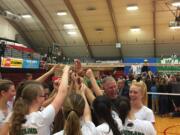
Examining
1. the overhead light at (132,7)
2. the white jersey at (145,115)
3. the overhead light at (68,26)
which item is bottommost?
the white jersey at (145,115)

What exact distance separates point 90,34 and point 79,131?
2025 centimetres

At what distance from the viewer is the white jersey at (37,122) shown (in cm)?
209

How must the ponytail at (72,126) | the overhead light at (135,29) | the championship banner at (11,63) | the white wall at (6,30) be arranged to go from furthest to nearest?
the white wall at (6,30), the overhead light at (135,29), the championship banner at (11,63), the ponytail at (72,126)

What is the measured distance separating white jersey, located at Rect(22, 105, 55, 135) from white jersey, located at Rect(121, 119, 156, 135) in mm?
682

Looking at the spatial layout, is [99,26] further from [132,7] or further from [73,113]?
[73,113]

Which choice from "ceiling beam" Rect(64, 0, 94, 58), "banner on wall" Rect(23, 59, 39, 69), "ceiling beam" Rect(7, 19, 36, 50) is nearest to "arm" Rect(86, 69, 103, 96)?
"banner on wall" Rect(23, 59, 39, 69)

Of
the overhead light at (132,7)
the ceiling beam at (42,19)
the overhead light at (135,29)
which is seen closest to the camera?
the overhead light at (132,7)

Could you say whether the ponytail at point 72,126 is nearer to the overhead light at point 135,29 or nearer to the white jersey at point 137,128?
the white jersey at point 137,128

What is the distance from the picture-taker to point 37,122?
2.10 metres

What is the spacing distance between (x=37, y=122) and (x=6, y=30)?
21366 millimetres

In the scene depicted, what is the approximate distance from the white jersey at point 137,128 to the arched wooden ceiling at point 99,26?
49.2ft

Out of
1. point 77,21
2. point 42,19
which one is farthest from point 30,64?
point 42,19

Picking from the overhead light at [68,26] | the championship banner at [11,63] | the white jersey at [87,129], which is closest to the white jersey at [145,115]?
the white jersey at [87,129]

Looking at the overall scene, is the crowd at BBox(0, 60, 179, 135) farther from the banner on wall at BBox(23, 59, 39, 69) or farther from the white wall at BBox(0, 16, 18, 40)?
the white wall at BBox(0, 16, 18, 40)
